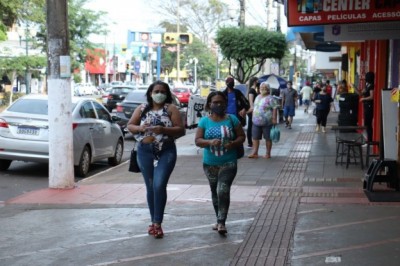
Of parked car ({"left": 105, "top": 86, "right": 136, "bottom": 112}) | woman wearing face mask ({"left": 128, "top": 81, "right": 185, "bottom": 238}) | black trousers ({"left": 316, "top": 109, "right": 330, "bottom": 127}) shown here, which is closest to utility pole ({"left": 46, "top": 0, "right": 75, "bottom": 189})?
woman wearing face mask ({"left": 128, "top": 81, "right": 185, "bottom": 238})

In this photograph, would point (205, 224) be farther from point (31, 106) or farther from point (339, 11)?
point (31, 106)

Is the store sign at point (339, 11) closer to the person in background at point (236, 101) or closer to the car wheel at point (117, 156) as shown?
the person in background at point (236, 101)

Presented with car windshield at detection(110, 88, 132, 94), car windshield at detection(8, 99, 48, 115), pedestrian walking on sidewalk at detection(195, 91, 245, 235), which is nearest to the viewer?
pedestrian walking on sidewalk at detection(195, 91, 245, 235)

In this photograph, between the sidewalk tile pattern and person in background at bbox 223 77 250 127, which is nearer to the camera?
the sidewalk tile pattern

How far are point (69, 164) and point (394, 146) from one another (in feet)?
16.8

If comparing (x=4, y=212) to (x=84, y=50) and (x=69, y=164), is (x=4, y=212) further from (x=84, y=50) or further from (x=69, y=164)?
(x=84, y=50)

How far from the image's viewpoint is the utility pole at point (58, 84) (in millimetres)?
9734

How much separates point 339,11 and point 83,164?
5650 millimetres

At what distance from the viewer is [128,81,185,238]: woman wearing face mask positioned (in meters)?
6.61

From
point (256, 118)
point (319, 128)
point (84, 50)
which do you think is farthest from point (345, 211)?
point (84, 50)

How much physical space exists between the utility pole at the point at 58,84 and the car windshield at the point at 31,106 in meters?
2.13

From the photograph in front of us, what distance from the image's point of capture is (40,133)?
Result: 11.5 meters

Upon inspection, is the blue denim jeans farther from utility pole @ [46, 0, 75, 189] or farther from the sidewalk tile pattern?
utility pole @ [46, 0, 75, 189]

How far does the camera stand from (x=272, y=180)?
10.7m
